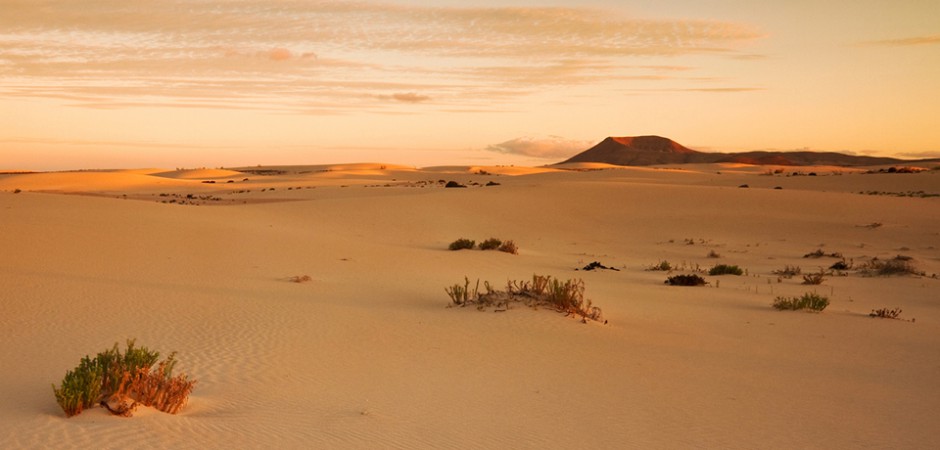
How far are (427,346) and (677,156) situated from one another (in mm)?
132193

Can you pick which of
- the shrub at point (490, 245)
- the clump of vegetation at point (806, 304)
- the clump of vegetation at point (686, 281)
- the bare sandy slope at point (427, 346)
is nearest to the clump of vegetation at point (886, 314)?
the bare sandy slope at point (427, 346)

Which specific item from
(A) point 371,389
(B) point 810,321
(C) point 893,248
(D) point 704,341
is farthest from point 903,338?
(C) point 893,248

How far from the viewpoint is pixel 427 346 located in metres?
8.20

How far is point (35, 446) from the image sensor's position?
4676 mm

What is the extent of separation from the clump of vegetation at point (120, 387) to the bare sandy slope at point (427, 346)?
0.11 m

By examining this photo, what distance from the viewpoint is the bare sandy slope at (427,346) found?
5457 mm

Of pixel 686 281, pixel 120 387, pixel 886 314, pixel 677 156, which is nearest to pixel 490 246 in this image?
pixel 686 281

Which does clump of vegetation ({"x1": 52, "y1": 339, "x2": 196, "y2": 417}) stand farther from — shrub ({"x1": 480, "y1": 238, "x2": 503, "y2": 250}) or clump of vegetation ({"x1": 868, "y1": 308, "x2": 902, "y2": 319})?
shrub ({"x1": 480, "y1": 238, "x2": 503, "y2": 250})

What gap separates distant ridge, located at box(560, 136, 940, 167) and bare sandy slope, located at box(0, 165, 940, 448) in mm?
111012

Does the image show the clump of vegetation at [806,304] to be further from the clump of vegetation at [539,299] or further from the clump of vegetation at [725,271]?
the clump of vegetation at [725,271]

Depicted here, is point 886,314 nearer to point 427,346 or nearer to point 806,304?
point 806,304

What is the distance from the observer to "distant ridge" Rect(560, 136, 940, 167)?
408ft

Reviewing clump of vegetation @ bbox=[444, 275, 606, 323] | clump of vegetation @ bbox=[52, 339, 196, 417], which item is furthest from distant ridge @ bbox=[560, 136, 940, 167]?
clump of vegetation @ bbox=[52, 339, 196, 417]

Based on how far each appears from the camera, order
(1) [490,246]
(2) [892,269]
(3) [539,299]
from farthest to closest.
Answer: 1. (1) [490,246]
2. (2) [892,269]
3. (3) [539,299]
